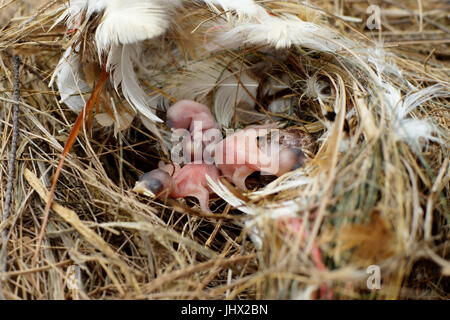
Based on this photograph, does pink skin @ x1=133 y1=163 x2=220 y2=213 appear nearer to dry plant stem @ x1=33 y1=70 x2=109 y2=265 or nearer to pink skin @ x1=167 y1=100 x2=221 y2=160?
pink skin @ x1=167 y1=100 x2=221 y2=160

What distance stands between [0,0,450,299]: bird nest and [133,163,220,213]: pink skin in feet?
0.18

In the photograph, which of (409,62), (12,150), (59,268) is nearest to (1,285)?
(59,268)

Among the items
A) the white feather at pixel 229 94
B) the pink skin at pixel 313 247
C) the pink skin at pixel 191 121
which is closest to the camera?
the pink skin at pixel 313 247

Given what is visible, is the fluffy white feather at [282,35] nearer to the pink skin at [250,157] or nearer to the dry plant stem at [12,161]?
the pink skin at [250,157]

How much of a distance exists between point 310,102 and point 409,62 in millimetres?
625

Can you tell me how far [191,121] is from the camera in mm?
1748

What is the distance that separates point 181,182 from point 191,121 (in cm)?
28

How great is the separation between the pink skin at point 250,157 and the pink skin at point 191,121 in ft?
0.37

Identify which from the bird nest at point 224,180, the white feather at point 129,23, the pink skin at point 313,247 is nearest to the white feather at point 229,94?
the bird nest at point 224,180

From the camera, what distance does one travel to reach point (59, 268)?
1.33 m

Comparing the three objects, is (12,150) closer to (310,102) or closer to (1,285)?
(1,285)

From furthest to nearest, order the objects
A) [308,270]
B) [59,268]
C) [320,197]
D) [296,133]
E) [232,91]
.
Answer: [232,91]
[296,133]
[59,268]
[320,197]
[308,270]

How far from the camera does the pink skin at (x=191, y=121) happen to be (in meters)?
1.70
